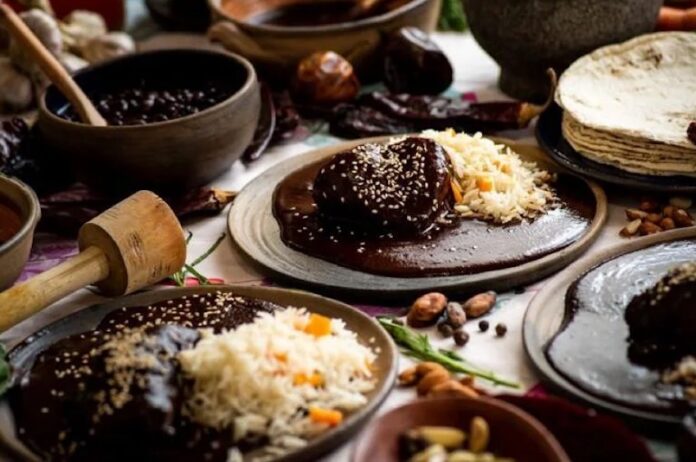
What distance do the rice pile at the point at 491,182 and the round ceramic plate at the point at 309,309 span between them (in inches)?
17.3

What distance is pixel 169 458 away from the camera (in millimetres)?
1415

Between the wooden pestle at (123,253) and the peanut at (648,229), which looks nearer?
the wooden pestle at (123,253)

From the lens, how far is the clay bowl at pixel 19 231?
177cm

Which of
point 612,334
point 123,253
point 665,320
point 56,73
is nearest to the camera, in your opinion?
point 665,320

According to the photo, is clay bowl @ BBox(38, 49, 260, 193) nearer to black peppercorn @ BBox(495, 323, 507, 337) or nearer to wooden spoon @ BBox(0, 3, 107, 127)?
A: wooden spoon @ BBox(0, 3, 107, 127)

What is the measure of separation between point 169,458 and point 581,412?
56cm

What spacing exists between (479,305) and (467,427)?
449mm

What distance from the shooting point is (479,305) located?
5.84ft

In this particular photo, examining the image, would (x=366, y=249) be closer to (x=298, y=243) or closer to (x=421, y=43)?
(x=298, y=243)

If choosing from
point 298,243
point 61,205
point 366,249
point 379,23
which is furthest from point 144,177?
point 379,23

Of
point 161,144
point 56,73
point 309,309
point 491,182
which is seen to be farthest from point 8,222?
point 491,182

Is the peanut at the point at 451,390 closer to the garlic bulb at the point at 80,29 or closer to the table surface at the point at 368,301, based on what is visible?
the table surface at the point at 368,301

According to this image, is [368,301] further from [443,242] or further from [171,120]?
[171,120]

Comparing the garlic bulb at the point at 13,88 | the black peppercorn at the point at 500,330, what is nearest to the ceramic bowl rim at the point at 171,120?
the garlic bulb at the point at 13,88
